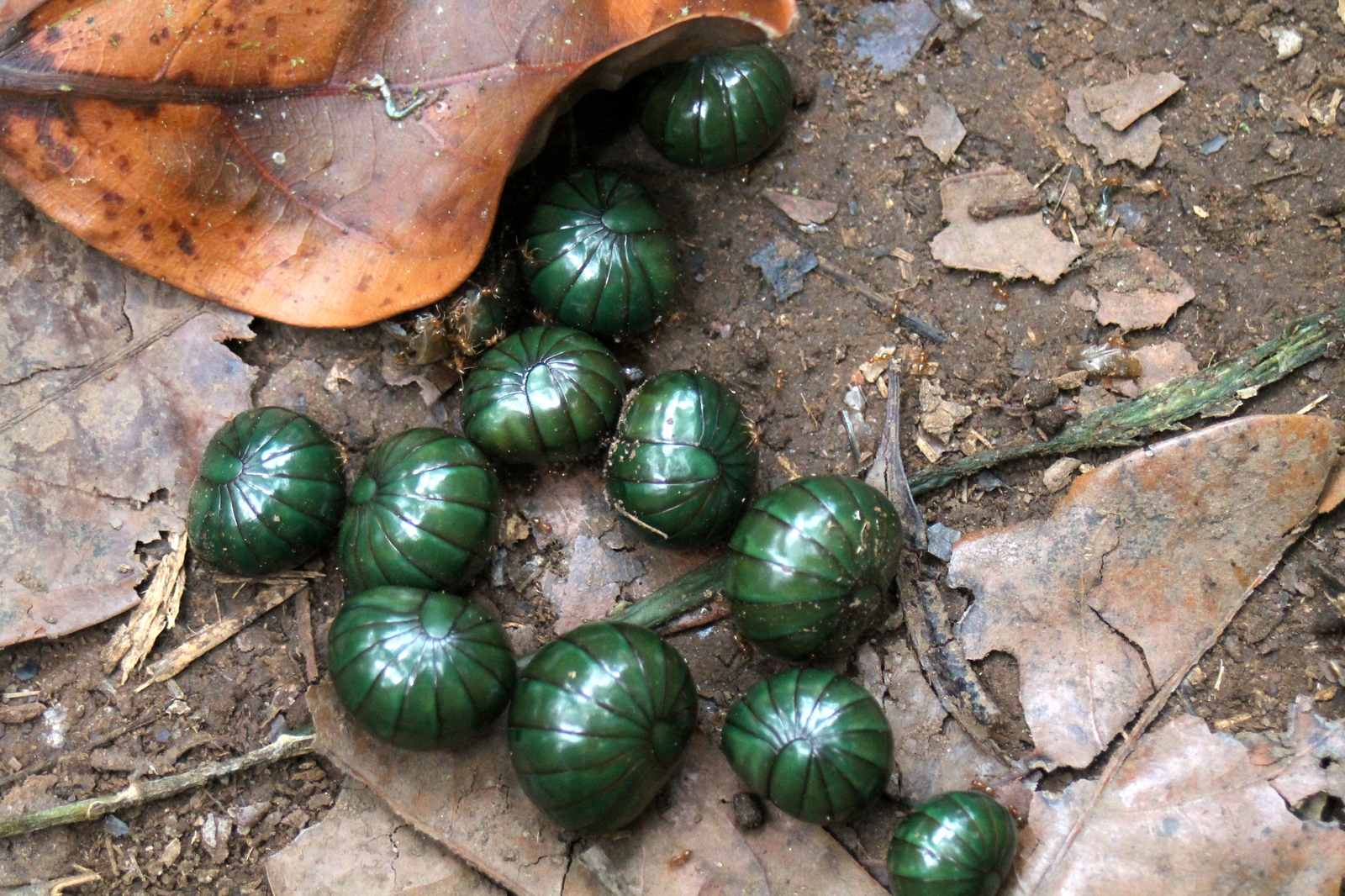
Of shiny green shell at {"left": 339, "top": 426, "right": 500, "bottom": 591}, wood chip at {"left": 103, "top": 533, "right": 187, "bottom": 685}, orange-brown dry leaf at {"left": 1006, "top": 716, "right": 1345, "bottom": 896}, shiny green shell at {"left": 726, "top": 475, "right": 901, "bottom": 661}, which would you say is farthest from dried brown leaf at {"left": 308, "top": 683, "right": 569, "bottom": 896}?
orange-brown dry leaf at {"left": 1006, "top": 716, "right": 1345, "bottom": 896}

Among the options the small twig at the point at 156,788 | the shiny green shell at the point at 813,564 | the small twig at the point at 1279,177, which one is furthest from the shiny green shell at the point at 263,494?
the small twig at the point at 1279,177

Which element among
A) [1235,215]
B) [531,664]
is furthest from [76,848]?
[1235,215]

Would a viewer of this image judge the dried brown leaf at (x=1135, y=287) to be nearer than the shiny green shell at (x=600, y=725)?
No

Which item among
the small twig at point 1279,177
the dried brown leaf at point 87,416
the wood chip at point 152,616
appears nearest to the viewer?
the dried brown leaf at point 87,416

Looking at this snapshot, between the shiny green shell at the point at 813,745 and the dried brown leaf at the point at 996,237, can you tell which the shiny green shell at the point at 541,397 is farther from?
the dried brown leaf at the point at 996,237

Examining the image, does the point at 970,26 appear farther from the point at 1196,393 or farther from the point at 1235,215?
the point at 1196,393

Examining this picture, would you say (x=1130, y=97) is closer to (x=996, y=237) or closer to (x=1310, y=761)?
(x=996, y=237)
